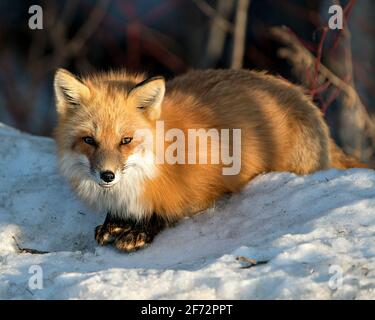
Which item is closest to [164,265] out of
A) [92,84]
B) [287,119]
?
[92,84]

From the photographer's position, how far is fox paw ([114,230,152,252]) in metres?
4.00

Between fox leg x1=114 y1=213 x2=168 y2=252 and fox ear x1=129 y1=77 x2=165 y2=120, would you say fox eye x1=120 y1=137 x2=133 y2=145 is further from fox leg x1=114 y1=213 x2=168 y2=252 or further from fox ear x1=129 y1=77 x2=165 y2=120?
fox leg x1=114 y1=213 x2=168 y2=252

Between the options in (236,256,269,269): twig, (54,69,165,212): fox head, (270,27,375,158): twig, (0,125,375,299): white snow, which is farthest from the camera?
(270,27,375,158): twig

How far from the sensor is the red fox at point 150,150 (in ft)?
13.1

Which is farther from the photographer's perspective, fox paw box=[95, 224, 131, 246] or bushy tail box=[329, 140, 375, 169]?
bushy tail box=[329, 140, 375, 169]

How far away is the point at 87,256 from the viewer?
3768 millimetres

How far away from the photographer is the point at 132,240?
4.02m

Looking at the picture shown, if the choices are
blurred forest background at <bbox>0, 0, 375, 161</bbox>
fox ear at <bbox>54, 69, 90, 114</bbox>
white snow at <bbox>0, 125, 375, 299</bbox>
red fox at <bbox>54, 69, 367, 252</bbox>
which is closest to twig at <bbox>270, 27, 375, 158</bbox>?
blurred forest background at <bbox>0, 0, 375, 161</bbox>

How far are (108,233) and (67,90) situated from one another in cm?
97

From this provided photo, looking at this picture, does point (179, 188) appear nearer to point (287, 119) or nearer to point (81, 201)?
point (81, 201)

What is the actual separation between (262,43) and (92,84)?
22.3 ft

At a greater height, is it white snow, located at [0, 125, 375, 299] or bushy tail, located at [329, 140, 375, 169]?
bushy tail, located at [329, 140, 375, 169]

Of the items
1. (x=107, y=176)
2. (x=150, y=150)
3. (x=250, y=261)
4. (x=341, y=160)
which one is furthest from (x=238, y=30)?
(x=250, y=261)

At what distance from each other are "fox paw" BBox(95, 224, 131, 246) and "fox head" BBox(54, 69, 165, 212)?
0.28 metres
